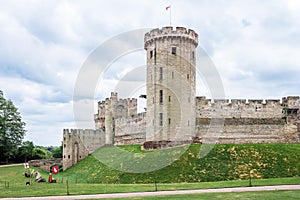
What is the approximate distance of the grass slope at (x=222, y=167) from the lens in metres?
30.8

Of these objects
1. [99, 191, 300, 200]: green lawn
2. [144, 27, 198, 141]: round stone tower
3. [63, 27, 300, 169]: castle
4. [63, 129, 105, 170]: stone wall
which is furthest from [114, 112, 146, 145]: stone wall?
[99, 191, 300, 200]: green lawn

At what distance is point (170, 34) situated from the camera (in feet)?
135

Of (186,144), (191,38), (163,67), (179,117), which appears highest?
(191,38)

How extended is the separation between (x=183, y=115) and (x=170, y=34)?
8.52m

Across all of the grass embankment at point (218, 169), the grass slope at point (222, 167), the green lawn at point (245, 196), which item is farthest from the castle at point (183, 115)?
the green lawn at point (245, 196)

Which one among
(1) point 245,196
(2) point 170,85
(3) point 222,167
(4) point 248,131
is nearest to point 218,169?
(3) point 222,167

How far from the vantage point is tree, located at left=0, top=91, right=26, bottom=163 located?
52.9 m

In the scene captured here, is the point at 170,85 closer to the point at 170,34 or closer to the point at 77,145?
the point at 170,34

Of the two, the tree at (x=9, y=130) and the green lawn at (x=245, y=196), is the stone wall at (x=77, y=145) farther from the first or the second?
the green lawn at (x=245, y=196)

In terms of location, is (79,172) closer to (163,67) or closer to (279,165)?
(163,67)

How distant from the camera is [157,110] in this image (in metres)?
40.7

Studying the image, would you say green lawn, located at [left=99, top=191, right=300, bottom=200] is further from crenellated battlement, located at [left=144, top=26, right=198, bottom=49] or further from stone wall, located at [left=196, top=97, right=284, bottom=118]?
stone wall, located at [left=196, top=97, right=284, bottom=118]

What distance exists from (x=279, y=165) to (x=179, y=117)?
11.9m

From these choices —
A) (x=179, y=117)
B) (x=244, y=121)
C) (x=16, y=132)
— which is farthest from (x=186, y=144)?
(x=16, y=132)
